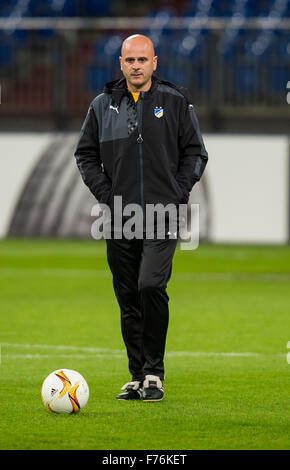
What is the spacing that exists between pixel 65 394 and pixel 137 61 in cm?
192

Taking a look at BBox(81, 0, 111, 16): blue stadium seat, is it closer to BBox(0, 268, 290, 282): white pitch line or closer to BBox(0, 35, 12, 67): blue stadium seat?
BBox(0, 35, 12, 67): blue stadium seat

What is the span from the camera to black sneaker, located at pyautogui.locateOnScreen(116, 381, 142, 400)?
6527 mm

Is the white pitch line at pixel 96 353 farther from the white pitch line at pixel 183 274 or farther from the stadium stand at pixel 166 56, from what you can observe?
the stadium stand at pixel 166 56

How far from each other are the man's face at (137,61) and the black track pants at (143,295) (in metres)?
0.94

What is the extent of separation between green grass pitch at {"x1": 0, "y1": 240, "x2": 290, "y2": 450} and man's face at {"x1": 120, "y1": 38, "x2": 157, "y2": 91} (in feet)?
6.16

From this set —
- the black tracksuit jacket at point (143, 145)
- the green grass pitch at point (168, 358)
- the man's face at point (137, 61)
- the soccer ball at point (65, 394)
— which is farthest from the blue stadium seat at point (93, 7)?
the soccer ball at point (65, 394)

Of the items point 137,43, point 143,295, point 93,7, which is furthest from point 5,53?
point 143,295

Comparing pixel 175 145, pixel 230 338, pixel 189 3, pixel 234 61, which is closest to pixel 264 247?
pixel 234 61

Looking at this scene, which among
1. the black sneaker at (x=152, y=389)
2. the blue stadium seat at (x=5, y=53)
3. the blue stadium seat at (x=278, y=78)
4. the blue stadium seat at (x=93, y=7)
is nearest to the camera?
the black sneaker at (x=152, y=389)

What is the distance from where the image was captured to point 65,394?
605cm

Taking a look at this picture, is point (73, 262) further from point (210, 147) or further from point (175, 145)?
point (175, 145)

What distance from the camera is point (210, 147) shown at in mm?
19219

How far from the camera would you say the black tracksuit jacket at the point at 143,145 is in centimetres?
636

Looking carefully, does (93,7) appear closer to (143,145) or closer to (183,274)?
(183,274)
